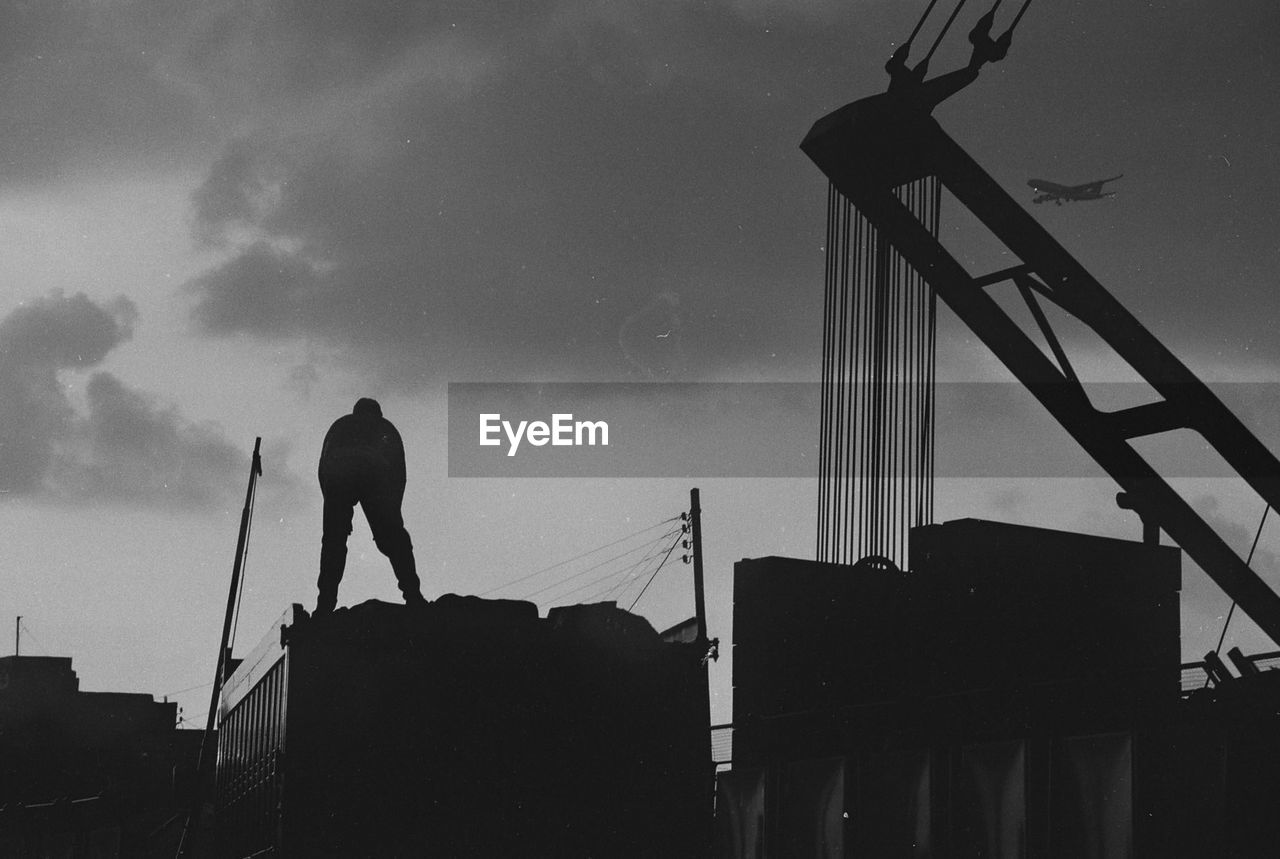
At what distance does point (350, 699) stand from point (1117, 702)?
1627 centimetres

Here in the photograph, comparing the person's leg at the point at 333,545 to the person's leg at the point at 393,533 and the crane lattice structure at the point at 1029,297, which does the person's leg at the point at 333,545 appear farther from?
the crane lattice structure at the point at 1029,297

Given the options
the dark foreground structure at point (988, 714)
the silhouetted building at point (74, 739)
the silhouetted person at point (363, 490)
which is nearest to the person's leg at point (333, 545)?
the silhouetted person at point (363, 490)

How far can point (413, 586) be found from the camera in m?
15.6

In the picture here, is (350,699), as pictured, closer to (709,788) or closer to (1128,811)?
(709,788)

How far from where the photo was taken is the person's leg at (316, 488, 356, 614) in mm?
15305

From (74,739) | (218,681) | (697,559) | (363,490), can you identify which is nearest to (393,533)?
(363,490)

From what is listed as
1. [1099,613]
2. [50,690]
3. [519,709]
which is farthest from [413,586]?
[50,690]

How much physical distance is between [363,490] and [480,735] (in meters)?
2.96

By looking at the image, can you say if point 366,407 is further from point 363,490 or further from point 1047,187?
point 1047,187

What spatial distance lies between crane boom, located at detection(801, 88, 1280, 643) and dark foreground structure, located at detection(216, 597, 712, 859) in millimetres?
12671

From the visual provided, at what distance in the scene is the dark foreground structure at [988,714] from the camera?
16.6 meters

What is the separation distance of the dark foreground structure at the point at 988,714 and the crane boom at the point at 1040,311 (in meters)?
2.96

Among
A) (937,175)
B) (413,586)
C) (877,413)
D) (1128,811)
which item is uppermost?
(937,175)

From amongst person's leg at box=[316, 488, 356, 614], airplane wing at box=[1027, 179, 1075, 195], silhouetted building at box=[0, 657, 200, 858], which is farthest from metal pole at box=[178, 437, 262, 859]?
airplane wing at box=[1027, 179, 1075, 195]
